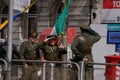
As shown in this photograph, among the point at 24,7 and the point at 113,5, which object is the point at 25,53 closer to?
the point at 24,7

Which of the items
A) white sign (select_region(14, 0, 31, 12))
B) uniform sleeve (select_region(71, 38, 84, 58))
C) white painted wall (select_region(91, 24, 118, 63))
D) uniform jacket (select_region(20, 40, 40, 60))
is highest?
white sign (select_region(14, 0, 31, 12))

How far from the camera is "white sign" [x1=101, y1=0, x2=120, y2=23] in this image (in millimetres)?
25797

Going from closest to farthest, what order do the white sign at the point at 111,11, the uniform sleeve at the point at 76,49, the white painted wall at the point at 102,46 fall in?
the uniform sleeve at the point at 76,49 < the white painted wall at the point at 102,46 < the white sign at the point at 111,11

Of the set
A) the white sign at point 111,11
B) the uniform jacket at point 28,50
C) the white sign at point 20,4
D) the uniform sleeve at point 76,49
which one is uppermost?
the white sign at point 20,4

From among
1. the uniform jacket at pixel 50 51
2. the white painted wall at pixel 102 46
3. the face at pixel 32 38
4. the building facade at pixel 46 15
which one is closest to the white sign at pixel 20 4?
the face at pixel 32 38

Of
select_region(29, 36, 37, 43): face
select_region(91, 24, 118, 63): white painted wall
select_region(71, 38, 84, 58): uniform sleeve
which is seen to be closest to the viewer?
select_region(71, 38, 84, 58): uniform sleeve

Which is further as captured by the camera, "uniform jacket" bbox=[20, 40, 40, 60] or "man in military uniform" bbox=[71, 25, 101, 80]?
"uniform jacket" bbox=[20, 40, 40, 60]

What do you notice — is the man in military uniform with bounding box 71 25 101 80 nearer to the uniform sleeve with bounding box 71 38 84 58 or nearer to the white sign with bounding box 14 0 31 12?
the uniform sleeve with bounding box 71 38 84 58

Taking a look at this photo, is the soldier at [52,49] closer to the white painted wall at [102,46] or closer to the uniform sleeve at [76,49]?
the uniform sleeve at [76,49]

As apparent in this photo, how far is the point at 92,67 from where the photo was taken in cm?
1136

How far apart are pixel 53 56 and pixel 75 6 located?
1445 centimetres

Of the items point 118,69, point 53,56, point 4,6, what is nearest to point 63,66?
point 118,69

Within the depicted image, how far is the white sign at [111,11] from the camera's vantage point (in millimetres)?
25797

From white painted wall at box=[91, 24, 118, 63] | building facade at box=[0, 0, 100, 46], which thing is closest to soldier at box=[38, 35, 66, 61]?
white painted wall at box=[91, 24, 118, 63]
